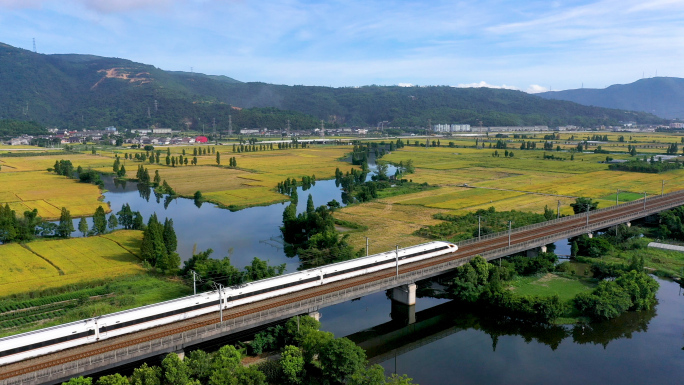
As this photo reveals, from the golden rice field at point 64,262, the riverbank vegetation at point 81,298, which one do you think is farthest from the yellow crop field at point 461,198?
the riverbank vegetation at point 81,298

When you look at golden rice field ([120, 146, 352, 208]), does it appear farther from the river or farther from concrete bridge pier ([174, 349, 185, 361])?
concrete bridge pier ([174, 349, 185, 361])

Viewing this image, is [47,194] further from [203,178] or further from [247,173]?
[247,173]

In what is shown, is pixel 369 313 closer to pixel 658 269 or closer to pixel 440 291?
pixel 440 291

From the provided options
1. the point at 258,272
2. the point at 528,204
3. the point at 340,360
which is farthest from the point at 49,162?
the point at 340,360

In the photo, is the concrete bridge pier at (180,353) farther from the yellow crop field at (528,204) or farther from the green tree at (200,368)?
the yellow crop field at (528,204)

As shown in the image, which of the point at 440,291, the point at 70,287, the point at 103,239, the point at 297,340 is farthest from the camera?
the point at 103,239

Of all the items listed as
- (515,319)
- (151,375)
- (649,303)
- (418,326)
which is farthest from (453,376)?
(649,303)
